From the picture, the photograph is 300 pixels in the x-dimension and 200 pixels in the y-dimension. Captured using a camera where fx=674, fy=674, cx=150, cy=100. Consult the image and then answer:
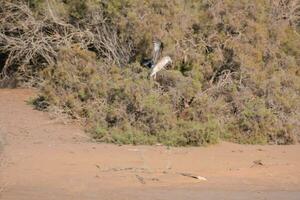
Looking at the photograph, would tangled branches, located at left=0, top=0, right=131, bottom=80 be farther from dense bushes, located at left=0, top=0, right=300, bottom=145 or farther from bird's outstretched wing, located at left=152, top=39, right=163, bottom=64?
bird's outstretched wing, located at left=152, top=39, right=163, bottom=64

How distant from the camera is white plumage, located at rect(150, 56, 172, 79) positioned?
17898mm

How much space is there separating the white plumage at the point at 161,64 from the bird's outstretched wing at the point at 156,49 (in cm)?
26

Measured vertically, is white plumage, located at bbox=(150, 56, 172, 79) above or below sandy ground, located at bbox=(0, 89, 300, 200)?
above

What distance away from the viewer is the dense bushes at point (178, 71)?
15.9m

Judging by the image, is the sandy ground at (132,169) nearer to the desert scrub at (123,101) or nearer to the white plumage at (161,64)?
the desert scrub at (123,101)

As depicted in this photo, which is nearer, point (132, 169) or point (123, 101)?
point (132, 169)

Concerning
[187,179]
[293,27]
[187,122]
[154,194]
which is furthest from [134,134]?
[293,27]

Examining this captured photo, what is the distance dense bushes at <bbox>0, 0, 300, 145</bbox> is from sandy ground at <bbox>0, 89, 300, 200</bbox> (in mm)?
906

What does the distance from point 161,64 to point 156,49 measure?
679 millimetres

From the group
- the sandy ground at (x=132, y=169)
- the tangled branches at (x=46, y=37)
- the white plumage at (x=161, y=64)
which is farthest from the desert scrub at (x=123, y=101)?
the tangled branches at (x=46, y=37)

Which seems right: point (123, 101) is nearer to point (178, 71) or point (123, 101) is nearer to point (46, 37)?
point (178, 71)

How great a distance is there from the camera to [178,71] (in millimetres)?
17953

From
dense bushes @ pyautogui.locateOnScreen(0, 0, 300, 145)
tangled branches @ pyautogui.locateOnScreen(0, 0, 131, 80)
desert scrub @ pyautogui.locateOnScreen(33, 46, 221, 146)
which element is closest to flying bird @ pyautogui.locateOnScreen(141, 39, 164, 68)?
dense bushes @ pyautogui.locateOnScreen(0, 0, 300, 145)

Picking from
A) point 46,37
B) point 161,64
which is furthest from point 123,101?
point 46,37
